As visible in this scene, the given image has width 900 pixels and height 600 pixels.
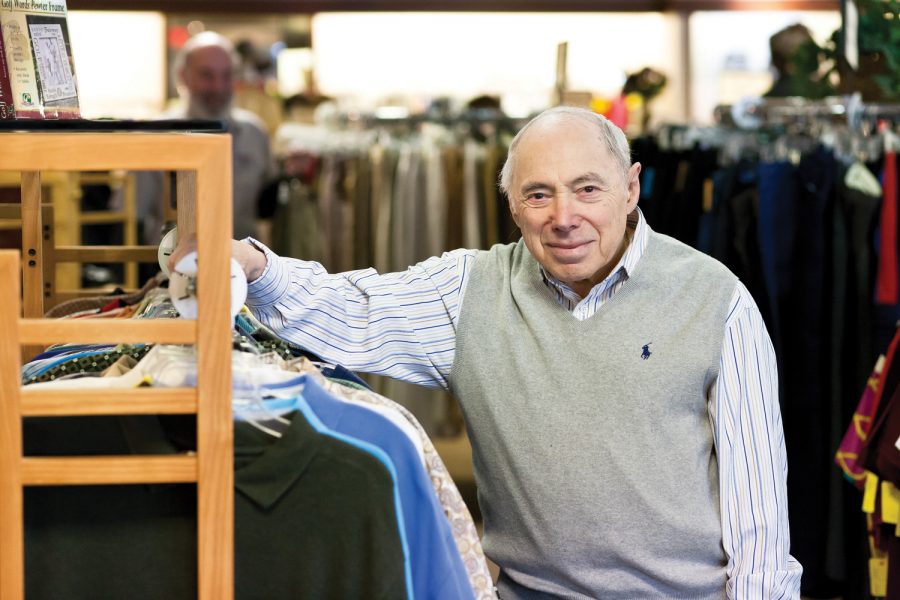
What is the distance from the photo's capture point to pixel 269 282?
6.35ft

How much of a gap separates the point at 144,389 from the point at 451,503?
0.48 m

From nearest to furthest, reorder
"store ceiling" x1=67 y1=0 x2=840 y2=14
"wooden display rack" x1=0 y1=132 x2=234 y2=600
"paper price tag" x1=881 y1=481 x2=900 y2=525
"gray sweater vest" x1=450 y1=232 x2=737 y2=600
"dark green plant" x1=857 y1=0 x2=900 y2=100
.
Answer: "wooden display rack" x1=0 y1=132 x2=234 y2=600 → "gray sweater vest" x1=450 y1=232 x2=737 y2=600 → "paper price tag" x1=881 y1=481 x2=900 y2=525 → "dark green plant" x1=857 y1=0 x2=900 y2=100 → "store ceiling" x1=67 y1=0 x2=840 y2=14

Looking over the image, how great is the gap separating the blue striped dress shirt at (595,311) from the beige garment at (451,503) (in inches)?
11.0

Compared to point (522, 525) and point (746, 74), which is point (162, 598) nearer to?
point (522, 525)

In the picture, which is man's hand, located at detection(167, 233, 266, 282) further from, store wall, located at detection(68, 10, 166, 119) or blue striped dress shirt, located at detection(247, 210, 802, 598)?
store wall, located at detection(68, 10, 166, 119)

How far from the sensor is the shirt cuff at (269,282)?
1.93m

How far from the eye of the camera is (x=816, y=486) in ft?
11.8

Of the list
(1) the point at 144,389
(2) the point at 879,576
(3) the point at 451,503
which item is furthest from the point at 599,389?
(2) the point at 879,576

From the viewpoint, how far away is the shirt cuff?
1.93m

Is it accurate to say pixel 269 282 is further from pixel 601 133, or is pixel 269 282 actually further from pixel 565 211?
pixel 601 133

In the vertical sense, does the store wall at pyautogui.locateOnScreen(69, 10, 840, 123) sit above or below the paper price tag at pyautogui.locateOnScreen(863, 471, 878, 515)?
above

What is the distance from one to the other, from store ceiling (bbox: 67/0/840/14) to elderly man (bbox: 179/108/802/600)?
541cm

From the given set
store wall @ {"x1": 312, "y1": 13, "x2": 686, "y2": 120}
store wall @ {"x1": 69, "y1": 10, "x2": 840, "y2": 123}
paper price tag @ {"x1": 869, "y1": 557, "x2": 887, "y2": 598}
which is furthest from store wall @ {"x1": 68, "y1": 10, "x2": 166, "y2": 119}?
paper price tag @ {"x1": 869, "y1": 557, "x2": 887, "y2": 598}

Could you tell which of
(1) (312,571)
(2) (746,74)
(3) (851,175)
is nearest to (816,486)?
(3) (851,175)
